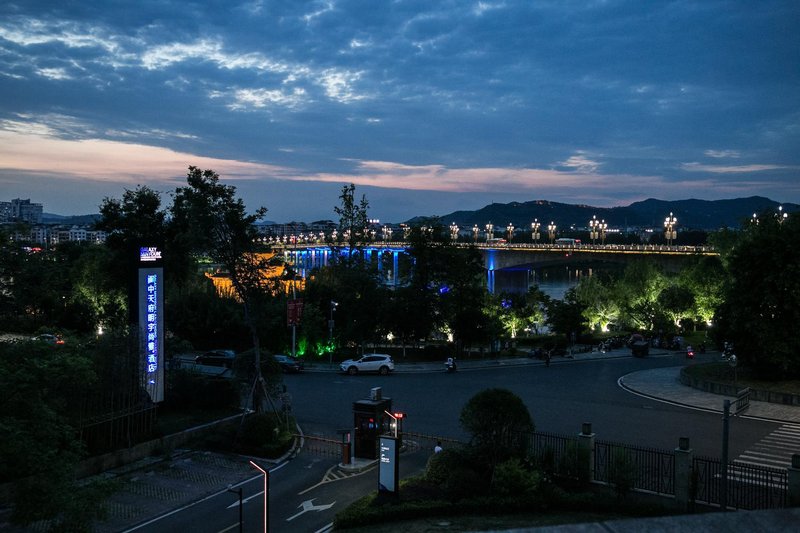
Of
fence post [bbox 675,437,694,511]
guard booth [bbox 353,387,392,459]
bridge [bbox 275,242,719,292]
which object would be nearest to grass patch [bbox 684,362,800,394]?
fence post [bbox 675,437,694,511]

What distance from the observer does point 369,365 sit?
3838 centimetres

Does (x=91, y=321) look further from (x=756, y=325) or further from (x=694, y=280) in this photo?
(x=694, y=280)

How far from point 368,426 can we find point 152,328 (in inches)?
368

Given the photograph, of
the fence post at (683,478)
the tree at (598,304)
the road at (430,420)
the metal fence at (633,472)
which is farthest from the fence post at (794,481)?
the tree at (598,304)

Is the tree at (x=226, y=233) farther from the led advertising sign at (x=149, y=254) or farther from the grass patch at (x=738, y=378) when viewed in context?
the grass patch at (x=738, y=378)

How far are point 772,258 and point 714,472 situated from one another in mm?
17824

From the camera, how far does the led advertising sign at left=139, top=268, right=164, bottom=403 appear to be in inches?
931

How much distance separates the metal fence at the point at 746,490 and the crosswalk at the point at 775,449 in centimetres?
334

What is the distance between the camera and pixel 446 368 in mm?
40000

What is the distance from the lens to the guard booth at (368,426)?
21.4 metres

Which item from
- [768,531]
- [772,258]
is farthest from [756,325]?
[768,531]

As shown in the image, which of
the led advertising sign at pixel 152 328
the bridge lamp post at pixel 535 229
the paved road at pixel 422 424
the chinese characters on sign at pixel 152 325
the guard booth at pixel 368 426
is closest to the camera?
the paved road at pixel 422 424

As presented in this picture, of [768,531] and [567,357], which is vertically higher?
[768,531]

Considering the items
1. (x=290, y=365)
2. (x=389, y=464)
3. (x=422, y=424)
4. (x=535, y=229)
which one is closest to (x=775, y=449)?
(x=422, y=424)
